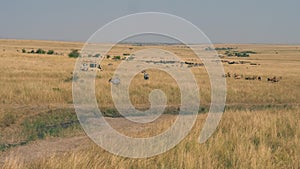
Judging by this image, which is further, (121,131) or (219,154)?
(121,131)

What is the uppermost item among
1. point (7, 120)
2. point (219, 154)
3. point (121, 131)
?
point (219, 154)

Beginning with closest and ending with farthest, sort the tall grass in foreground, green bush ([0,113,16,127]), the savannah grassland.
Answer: the tall grass in foreground < the savannah grassland < green bush ([0,113,16,127])

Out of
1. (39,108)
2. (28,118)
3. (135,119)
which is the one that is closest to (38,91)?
(39,108)

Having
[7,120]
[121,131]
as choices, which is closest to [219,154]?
[121,131]

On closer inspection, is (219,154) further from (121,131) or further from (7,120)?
(7,120)

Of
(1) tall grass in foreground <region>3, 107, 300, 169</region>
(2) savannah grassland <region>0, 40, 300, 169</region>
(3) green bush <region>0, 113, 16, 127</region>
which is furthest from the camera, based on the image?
(3) green bush <region>0, 113, 16, 127</region>

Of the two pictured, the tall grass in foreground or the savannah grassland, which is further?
the savannah grassland

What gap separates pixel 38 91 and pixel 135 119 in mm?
6147

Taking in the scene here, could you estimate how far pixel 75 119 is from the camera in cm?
1273

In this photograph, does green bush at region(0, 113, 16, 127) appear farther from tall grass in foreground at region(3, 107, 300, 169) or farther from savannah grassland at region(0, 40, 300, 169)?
Result: tall grass in foreground at region(3, 107, 300, 169)

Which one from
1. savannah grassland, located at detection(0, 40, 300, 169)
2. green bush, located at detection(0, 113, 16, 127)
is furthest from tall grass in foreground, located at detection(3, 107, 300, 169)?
green bush, located at detection(0, 113, 16, 127)

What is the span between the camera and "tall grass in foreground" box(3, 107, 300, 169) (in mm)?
5508

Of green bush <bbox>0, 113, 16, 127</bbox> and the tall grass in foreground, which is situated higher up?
the tall grass in foreground

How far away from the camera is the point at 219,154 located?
6.45 m
